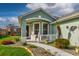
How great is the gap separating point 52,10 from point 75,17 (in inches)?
28.6

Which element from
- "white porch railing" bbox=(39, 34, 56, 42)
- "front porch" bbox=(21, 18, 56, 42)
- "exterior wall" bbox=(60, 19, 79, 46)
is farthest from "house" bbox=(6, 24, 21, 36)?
"exterior wall" bbox=(60, 19, 79, 46)

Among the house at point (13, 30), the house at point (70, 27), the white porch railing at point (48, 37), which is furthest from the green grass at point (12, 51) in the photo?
the house at point (70, 27)

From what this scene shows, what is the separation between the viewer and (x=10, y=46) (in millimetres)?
7195

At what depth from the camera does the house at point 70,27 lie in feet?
23.1

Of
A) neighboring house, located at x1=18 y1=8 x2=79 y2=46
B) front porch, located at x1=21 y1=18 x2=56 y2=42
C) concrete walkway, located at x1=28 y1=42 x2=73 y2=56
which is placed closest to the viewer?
concrete walkway, located at x1=28 y1=42 x2=73 y2=56

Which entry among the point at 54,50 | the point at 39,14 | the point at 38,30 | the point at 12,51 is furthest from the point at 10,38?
the point at 54,50

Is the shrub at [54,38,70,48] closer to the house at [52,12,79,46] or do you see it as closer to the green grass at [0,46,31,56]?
the house at [52,12,79,46]

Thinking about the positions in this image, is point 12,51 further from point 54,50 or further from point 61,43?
point 61,43

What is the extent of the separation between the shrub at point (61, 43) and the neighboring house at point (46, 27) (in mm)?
109

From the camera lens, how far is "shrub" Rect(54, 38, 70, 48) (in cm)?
710

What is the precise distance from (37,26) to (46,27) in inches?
11.2

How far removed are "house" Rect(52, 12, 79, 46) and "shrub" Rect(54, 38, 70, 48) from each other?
0.12m

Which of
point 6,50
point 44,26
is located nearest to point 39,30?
point 44,26

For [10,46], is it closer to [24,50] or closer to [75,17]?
[24,50]
